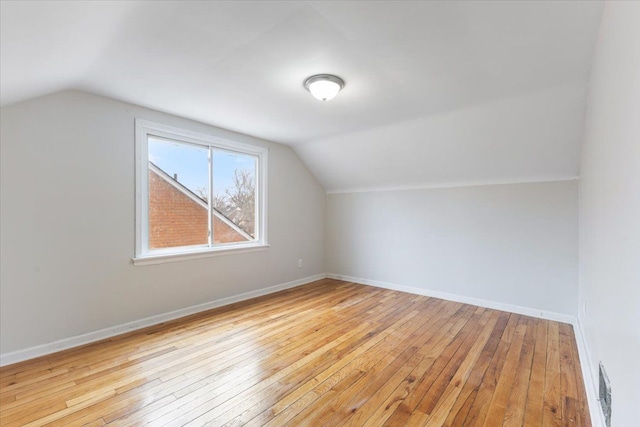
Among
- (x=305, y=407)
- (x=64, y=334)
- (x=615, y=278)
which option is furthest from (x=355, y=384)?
(x=64, y=334)

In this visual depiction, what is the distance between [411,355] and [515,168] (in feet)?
8.26

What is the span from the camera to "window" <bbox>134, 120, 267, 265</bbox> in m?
3.14

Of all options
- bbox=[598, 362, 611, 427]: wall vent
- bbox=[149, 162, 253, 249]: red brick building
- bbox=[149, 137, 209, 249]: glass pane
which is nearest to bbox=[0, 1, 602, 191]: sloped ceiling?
bbox=[149, 137, 209, 249]: glass pane

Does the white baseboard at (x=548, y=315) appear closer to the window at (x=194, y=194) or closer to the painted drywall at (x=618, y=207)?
the painted drywall at (x=618, y=207)

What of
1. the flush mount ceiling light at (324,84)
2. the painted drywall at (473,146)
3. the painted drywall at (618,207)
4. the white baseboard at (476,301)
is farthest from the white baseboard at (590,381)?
the flush mount ceiling light at (324,84)

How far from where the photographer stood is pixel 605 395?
5.00ft

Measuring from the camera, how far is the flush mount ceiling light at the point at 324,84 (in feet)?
7.91

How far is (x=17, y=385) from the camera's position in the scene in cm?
204

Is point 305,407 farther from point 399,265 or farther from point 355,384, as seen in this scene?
point 399,265

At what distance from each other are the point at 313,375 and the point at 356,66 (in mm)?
2398

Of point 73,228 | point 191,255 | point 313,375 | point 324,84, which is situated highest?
point 324,84

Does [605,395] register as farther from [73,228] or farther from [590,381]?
[73,228]

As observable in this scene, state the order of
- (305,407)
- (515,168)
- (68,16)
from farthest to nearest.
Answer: (515,168) → (305,407) → (68,16)

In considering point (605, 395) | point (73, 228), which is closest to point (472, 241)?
point (605, 395)
